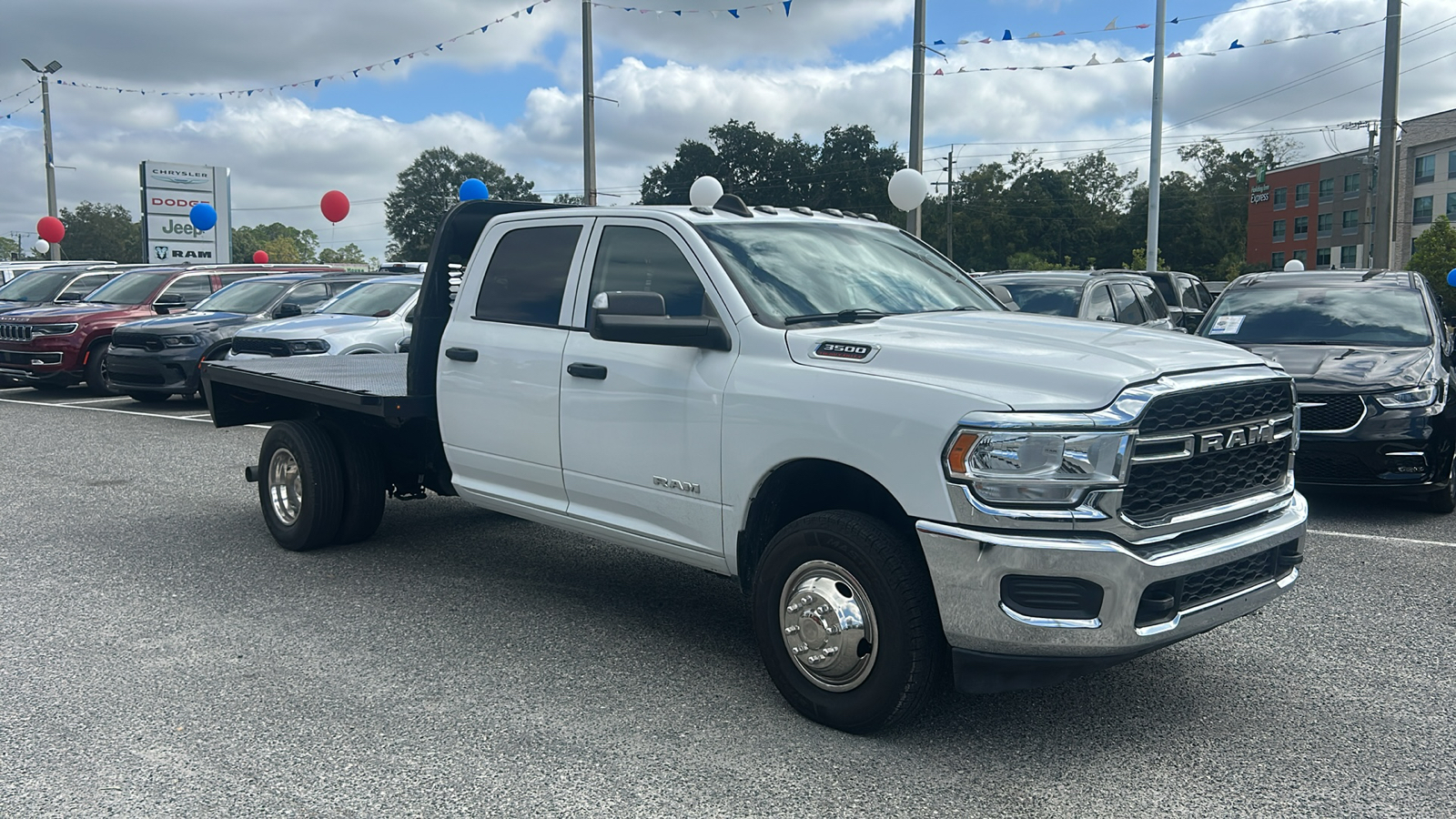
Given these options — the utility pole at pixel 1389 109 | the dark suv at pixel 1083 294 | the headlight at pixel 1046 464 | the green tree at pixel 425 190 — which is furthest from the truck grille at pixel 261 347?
the green tree at pixel 425 190

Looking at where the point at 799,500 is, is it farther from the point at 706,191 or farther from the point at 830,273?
the point at 706,191

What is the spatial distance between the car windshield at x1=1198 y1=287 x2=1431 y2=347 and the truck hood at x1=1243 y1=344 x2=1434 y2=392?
0.24 m

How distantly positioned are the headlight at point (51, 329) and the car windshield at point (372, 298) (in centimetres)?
469

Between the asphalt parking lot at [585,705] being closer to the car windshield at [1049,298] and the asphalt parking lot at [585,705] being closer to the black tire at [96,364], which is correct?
the car windshield at [1049,298]

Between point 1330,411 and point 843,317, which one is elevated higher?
point 843,317

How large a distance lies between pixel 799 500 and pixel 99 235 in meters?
114

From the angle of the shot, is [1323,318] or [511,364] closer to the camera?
[511,364]

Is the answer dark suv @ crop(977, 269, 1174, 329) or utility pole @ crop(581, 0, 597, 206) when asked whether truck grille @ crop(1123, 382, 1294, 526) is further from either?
utility pole @ crop(581, 0, 597, 206)

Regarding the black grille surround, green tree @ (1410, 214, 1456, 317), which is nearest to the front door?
the black grille surround

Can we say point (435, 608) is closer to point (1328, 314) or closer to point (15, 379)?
point (1328, 314)

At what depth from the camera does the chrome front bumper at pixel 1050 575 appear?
348cm

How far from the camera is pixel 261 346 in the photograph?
11492 millimetres

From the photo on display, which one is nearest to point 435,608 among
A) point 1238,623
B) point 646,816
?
point 646,816

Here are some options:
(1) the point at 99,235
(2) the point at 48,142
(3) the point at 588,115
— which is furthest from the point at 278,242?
(3) the point at 588,115
